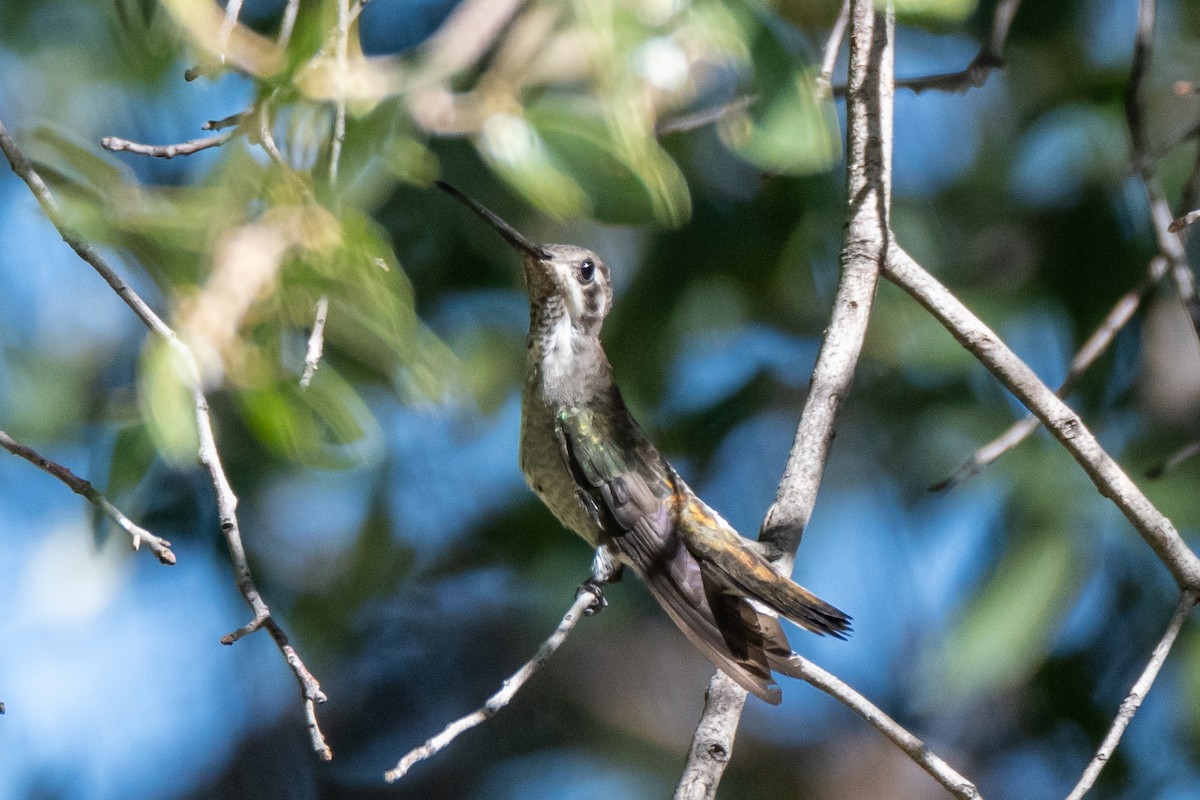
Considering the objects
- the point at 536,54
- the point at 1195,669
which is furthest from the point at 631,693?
the point at 536,54

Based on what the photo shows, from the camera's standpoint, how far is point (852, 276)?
263 cm

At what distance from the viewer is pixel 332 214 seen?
5.12ft

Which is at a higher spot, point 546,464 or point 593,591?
point 546,464

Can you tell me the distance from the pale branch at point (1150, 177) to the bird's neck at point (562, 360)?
1375 millimetres

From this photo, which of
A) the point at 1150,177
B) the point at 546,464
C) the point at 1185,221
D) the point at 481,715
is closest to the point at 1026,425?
the point at 1150,177

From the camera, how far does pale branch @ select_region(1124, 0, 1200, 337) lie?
311cm

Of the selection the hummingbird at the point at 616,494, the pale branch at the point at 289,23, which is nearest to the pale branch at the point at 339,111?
the pale branch at the point at 289,23

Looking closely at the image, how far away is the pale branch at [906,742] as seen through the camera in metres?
2.10

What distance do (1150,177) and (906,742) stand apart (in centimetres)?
178

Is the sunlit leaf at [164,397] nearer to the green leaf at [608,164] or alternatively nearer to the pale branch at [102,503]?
the pale branch at [102,503]

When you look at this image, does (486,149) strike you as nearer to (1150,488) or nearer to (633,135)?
(633,135)

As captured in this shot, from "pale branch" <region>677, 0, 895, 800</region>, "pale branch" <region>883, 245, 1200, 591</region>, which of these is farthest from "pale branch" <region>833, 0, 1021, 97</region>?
"pale branch" <region>883, 245, 1200, 591</region>

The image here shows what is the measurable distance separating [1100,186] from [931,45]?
0.75 m

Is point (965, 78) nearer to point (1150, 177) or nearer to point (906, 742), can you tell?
point (1150, 177)
